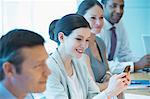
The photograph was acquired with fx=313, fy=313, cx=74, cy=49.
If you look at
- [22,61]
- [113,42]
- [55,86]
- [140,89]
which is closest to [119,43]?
[113,42]

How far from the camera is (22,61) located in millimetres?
1021

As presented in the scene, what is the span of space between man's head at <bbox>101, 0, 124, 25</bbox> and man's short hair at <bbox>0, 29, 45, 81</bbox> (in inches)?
66.5

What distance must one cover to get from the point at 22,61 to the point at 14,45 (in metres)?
0.06

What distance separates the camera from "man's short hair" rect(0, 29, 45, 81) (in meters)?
1.01

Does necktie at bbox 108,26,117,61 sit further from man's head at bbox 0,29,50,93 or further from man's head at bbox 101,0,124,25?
man's head at bbox 0,29,50,93

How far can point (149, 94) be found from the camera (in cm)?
181

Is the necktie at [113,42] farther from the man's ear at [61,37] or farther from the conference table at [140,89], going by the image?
the man's ear at [61,37]

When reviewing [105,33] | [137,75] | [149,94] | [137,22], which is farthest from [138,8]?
[149,94]

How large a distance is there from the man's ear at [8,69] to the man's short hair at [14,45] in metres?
0.01

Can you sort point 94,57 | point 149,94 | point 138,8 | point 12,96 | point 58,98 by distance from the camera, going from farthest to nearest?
point 138,8, point 94,57, point 149,94, point 58,98, point 12,96

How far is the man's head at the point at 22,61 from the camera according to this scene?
1008 mm

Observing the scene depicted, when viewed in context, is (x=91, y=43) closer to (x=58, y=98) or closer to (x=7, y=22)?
(x=58, y=98)

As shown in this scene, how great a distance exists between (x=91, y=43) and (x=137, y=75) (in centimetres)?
47

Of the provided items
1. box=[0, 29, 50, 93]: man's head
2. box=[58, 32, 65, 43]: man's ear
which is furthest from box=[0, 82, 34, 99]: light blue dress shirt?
Result: box=[58, 32, 65, 43]: man's ear
